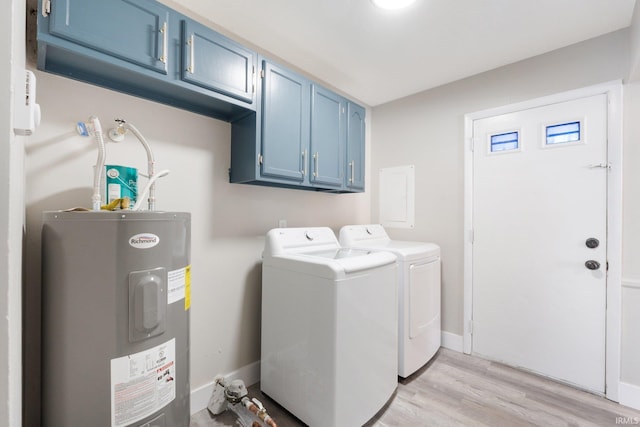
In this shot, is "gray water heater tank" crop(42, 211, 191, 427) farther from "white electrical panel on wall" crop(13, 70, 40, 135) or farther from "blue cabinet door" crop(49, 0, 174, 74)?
"blue cabinet door" crop(49, 0, 174, 74)

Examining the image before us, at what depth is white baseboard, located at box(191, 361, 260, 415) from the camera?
1.75m

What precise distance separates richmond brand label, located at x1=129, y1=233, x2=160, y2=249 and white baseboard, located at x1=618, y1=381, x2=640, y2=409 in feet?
9.71

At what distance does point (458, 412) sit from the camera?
1769mm

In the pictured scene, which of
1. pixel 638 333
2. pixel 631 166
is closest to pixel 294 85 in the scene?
pixel 631 166

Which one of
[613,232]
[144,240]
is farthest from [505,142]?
[144,240]

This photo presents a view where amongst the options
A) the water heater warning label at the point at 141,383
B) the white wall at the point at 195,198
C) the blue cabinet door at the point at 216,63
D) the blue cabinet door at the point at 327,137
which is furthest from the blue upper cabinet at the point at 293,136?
the water heater warning label at the point at 141,383

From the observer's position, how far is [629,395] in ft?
5.92

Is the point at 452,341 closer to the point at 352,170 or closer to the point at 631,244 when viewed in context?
the point at 631,244

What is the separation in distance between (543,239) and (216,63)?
2.66 metres

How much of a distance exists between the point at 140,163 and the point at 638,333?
330 cm

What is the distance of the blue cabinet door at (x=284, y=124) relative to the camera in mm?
1794

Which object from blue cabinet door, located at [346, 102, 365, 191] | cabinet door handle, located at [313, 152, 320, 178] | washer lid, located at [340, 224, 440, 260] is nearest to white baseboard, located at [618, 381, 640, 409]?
washer lid, located at [340, 224, 440, 260]

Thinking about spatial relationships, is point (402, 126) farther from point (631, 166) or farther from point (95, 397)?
point (95, 397)

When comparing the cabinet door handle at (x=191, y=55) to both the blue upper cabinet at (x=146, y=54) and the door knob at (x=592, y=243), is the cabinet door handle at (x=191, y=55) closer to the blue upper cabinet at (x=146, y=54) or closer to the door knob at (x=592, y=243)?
the blue upper cabinet at (x=146, y=54)
